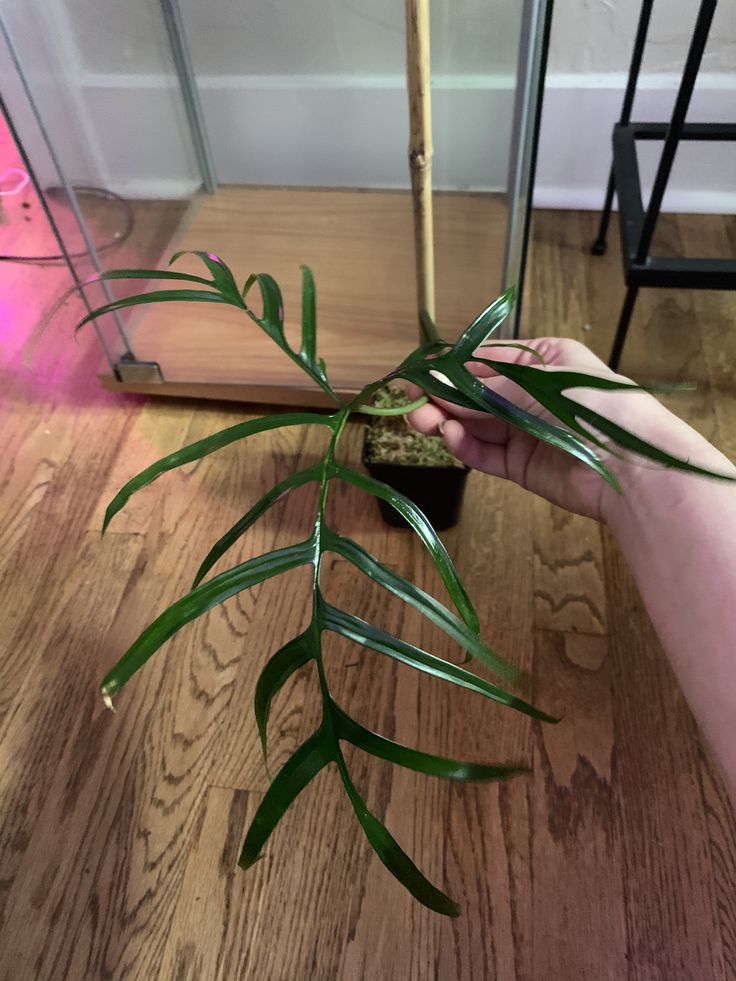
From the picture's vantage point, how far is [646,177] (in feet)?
4.15

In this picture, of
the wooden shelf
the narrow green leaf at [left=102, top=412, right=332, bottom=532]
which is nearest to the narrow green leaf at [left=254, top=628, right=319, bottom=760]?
the narrow green leaf at [left=102, top=412, right=332, bottom=532]

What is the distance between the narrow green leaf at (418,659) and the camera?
45cm

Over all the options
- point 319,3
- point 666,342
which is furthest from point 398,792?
point 319,3

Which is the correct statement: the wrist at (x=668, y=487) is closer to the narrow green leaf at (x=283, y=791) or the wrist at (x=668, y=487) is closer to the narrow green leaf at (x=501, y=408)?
the narrow green leaf at (x=501, y=408)

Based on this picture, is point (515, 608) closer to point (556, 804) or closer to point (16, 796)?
point (556, 804)

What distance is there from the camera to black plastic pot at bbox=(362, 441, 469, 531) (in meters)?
0.82

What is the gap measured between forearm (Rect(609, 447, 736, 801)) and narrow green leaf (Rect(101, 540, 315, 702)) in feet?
0.88

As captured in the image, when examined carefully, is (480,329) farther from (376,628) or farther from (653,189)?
(653,189)

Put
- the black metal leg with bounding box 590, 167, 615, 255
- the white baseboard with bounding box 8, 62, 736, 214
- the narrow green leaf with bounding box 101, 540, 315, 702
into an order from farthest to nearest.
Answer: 1. the black metal leg with bounding box 590, 167, 615, 255
2. the white baseboard with bounding box 8, 62, 736, 214
3. the narrow green leaf with bounding box 101, 540, 315, 702

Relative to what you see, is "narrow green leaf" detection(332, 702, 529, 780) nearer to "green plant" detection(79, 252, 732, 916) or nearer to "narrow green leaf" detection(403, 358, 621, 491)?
"green plant" detection(79, 252, 732, 916)

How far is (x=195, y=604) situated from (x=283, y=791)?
123 millimetres

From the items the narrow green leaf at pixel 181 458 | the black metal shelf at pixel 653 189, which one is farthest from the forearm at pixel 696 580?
the black metal shelf at pixel 653 189

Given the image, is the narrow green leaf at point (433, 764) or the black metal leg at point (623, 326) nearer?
the narrow green leaf at point (433, 764)

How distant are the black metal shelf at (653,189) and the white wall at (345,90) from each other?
0.15 m
